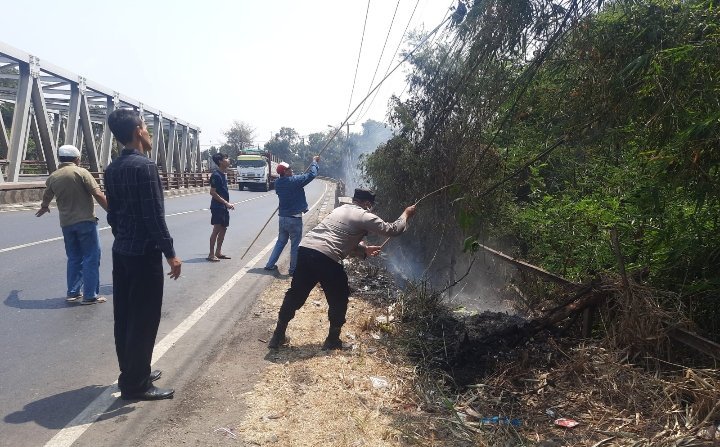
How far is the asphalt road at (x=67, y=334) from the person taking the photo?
144 inches

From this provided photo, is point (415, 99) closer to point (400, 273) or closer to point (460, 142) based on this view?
point (460, 142)

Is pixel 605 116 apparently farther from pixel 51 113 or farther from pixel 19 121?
pixel 51 113

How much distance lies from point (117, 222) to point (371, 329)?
2.70 metres

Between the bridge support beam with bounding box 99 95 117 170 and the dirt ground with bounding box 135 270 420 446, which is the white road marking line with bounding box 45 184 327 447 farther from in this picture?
the bridge support beam with bounding box 99 95 117 170

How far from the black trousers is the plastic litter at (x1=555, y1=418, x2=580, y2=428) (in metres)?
2.77

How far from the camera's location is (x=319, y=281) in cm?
505

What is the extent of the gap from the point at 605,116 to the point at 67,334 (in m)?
4.94

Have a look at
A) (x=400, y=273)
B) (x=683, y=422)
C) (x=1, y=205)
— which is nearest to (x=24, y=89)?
(x=1, y=205)

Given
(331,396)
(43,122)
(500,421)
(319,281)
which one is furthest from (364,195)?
(43,122)

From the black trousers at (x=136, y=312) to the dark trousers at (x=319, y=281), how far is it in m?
1.30

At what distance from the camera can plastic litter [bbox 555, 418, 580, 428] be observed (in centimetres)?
345

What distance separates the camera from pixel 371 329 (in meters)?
5.69

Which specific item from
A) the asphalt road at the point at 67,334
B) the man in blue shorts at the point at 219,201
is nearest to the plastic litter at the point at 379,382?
the asphalt road at the point at 67,334

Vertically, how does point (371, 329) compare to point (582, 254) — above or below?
below
